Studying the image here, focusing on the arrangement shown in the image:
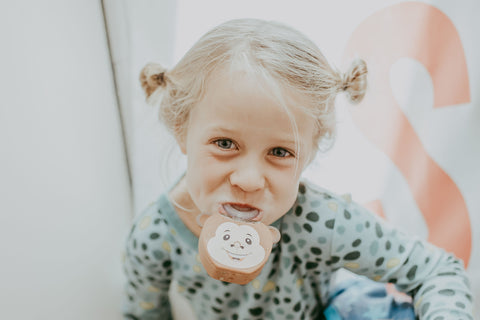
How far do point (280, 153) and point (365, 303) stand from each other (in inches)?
14.8

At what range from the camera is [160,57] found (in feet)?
2.84

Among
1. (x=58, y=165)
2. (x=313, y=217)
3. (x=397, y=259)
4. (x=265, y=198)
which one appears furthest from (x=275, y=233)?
(x=58, y=165)

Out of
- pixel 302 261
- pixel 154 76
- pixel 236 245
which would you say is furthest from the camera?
pixel 302 261

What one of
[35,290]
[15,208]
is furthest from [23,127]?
[35,290]

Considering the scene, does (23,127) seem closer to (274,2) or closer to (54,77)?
(54,77)

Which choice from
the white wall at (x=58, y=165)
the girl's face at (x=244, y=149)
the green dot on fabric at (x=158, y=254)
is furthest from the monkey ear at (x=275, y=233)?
the white wall at (x=58, y=165)

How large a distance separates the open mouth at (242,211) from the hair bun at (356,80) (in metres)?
0.20

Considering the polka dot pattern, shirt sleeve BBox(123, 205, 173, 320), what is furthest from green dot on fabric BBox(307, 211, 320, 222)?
shirt sleeve BBox(123, 205, 173, 320)

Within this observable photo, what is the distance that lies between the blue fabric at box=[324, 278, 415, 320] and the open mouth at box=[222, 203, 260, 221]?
331mm

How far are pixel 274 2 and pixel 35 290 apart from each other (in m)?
0.63

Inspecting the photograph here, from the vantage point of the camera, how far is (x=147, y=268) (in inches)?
29.8

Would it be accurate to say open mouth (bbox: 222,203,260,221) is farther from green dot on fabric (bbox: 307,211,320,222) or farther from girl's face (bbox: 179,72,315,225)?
green dot on fabric (bbox: 307,211,320,222)

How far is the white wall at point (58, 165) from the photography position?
2.00 feet

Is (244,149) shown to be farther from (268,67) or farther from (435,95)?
(435,95)
